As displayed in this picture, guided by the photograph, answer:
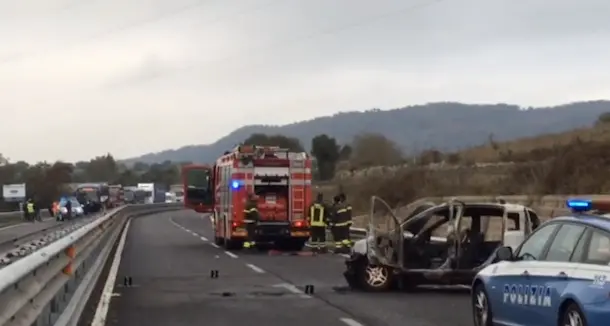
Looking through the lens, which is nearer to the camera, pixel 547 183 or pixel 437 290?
pixel 437 290

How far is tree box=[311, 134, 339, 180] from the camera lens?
3821 inches

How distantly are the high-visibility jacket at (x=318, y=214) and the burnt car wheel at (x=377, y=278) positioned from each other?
10446 millimetres

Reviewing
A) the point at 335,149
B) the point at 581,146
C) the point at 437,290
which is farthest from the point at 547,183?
the point at 335,149

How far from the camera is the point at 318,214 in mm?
28500

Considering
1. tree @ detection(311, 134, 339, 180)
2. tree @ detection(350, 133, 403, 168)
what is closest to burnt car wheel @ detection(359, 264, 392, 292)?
tree @ detection(350, 133, 403, 168)

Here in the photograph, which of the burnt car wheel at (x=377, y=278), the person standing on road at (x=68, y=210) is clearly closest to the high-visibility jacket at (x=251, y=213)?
the burnt car wheel at (x=377, y=278)

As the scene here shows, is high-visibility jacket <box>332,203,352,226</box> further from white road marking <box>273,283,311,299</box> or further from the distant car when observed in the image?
the distant car

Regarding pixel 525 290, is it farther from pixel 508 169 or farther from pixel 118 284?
pixel 508 169

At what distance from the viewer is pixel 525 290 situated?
10.7 meters

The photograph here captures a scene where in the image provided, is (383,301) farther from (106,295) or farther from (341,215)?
(341,215)

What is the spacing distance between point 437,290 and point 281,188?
1325cm

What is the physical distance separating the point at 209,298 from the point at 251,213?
43.0ft

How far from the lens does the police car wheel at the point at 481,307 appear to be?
39.0ft

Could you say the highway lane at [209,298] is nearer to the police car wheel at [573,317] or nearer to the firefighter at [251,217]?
the firefighter at [251,217]
